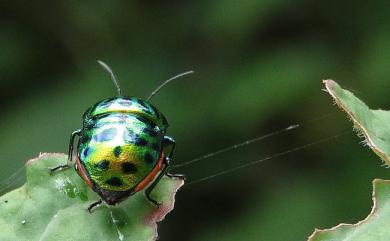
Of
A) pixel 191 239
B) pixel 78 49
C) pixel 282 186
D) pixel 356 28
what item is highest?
pixel 356 28

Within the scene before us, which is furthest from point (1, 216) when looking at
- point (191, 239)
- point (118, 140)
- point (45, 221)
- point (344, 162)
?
point (344, 162)

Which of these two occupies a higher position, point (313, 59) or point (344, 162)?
point (313, 59)

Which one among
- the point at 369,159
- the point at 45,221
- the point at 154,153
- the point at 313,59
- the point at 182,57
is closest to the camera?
the point at 45,221

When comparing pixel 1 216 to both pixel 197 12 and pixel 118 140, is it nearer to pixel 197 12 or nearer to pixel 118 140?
pixel 118 140

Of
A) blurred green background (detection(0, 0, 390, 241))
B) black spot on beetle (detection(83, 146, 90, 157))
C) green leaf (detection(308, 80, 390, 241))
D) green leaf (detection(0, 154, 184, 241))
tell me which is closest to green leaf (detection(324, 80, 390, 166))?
green leaf (detection(308, 80, 390, 241))

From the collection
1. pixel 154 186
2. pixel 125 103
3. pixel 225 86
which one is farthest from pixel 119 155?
pixel 225 86

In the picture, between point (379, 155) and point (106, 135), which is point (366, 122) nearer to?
point (379, 155)
